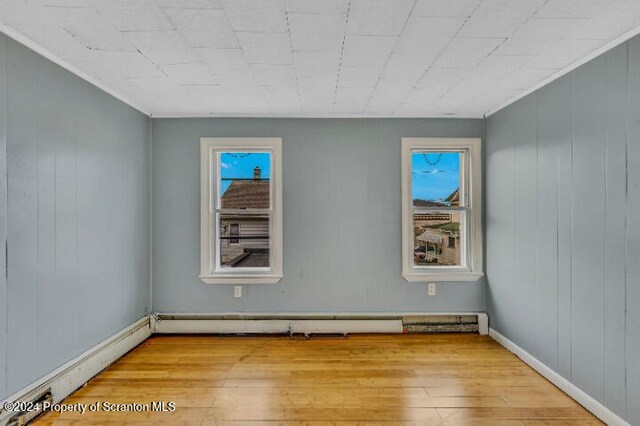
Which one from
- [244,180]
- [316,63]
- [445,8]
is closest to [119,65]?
[316,63]

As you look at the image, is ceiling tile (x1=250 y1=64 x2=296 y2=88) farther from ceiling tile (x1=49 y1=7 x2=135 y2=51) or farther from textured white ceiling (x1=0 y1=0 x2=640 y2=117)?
ceiling tile (x1=49 y1=7 x2=135 y2=51)

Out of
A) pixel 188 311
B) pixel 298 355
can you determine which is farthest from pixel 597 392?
pixel 188 311

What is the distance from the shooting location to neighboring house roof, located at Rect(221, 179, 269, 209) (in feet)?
12.6

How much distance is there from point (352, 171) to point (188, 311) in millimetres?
2315

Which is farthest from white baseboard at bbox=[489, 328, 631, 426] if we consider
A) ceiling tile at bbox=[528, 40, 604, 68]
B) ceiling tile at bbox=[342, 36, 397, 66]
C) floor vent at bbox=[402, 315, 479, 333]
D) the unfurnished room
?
ceiling tile at bbox=[342, 36, 397, 66]

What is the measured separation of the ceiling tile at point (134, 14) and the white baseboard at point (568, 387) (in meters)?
3.47

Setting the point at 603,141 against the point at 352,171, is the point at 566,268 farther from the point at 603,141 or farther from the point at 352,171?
the point at 352,171

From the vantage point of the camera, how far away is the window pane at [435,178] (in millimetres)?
3848

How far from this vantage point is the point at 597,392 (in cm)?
227

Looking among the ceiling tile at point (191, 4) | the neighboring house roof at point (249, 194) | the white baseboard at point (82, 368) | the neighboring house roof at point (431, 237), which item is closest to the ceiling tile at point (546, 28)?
the ceiling tile at point (191, 4)

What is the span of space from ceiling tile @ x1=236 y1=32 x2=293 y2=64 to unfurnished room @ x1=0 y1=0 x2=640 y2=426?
2 cm

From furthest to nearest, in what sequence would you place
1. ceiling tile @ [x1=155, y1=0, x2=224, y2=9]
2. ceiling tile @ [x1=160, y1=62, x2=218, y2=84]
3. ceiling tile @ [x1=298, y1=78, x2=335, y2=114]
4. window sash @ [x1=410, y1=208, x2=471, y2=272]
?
window sash @ [x1=410, y1=208, x2=471, y2=272], ceiling tile @ [x1=298, y1=78, x2=335, y2=114], ceiling tile @ [x1=160, y1=62, x2=218, y2=84], ceiling tile @ [x1=155, y1=0, x2=224, y2=9]

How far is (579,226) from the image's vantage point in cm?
243

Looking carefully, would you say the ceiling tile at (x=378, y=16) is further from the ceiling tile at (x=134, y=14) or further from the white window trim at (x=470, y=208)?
the white window trim at (x=470, y=208)
